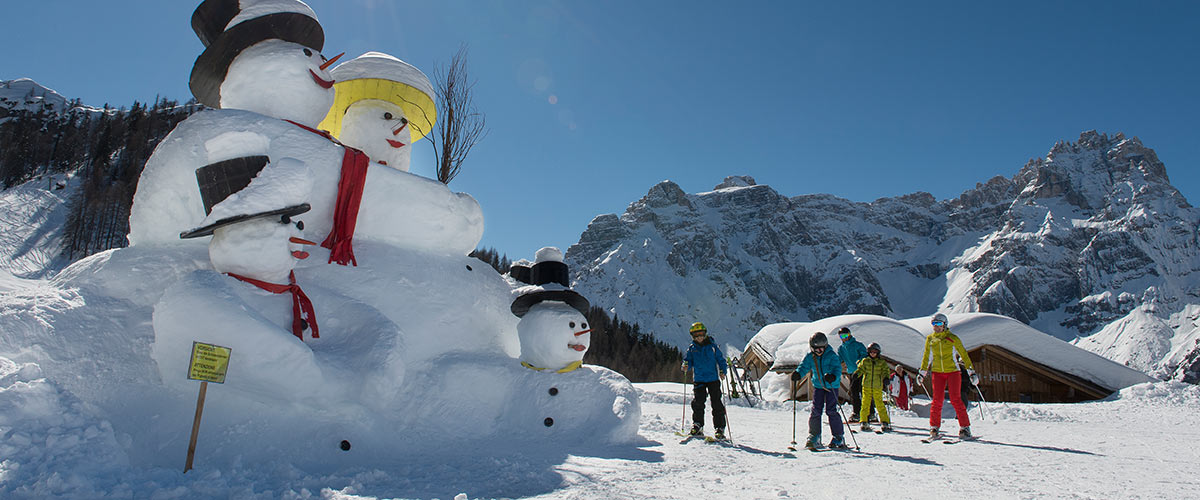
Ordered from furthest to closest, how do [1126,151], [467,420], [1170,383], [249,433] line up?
1. [1126,151]
2. [1170,383]
3. [467,420]
4. [249,433]

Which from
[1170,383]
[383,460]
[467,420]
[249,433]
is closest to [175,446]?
[249,433]

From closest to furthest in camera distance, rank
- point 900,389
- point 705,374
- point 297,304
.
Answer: point 297,304, point 705,374, point 900,389

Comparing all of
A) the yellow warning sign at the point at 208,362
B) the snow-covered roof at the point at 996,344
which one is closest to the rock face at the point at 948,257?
the snow-covered roof at the point at 996,344

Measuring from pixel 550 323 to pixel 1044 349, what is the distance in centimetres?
1605

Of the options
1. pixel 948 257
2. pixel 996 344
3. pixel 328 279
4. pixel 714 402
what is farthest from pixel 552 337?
pixel 948 257

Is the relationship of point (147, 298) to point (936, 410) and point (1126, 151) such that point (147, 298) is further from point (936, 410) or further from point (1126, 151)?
point (1126, 151)

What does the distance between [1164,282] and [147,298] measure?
481 ft

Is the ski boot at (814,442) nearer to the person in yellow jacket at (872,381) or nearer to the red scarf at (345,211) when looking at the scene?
the person in yellow jacket at (872,381)

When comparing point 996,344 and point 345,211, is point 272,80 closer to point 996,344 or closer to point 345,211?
point 345,211

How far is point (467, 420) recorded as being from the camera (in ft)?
16.5

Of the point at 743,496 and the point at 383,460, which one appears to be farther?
the point at 383,460

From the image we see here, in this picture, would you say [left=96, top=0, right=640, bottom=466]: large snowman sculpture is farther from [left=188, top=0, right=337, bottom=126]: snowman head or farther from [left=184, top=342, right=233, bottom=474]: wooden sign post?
[left=184, top=342, right=233, bottom=474]: wooden sign post

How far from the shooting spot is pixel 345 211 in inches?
199

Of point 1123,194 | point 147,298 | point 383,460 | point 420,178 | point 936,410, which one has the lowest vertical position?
point 383,460
